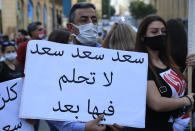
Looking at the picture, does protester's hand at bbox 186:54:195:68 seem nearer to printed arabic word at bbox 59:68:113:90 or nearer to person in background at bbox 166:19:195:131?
printed arabic word at bbox 59:68:113:90

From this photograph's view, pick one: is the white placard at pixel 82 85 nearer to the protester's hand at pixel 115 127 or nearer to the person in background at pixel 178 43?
the protester's hand at pixel 115 127

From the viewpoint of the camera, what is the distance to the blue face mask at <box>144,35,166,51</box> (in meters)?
2.53

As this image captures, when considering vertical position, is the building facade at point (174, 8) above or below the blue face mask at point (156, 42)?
above

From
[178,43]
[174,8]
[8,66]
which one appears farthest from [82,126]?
[174,8]

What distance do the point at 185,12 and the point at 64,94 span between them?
3137 centimetres

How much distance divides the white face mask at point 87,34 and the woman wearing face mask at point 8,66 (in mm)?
2209

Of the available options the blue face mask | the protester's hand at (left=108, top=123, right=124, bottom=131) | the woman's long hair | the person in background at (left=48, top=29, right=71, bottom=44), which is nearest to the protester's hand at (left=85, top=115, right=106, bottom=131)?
the protester's hand at (left=108, top=123, right=124, bottom=131)

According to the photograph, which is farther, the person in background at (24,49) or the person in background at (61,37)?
the person in background at (24,49)

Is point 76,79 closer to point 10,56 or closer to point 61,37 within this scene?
point 61,37

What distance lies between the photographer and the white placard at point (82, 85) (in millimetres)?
2029

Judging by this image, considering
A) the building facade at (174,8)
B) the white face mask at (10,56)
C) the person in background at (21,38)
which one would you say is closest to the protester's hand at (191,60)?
the white face mask at (10,56)

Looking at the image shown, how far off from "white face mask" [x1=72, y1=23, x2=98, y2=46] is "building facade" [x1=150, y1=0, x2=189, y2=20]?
27.6 meters

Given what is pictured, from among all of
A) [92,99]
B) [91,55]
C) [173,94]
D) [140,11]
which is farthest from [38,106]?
[140,11]

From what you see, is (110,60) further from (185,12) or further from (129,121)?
(185,12)
